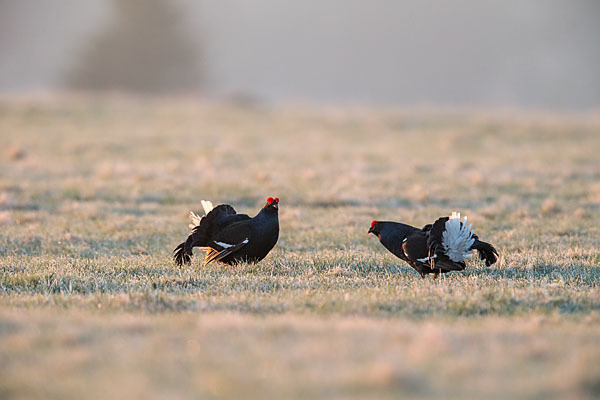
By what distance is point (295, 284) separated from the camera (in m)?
8.72

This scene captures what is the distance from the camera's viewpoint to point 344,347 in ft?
18.0

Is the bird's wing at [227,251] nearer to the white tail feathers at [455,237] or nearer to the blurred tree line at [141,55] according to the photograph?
the white tail feathers at [455,237]

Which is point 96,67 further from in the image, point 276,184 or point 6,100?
point 276,184

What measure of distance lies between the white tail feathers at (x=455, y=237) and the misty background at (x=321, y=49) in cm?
4823

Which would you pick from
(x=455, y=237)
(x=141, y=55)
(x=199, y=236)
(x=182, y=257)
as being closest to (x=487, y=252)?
(x=455, y=237)

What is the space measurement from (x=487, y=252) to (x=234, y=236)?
144 inches

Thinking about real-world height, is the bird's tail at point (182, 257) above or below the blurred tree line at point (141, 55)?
below

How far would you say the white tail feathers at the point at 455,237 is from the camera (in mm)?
8922

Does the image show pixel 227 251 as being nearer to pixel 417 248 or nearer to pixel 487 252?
pixel 417 248

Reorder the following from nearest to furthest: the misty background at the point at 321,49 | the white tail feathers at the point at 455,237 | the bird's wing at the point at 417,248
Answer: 1. the white tail feathers at the point at 455,237
2. the bird's wing at the point at 417,248
3. the misty background at the point at 321,49

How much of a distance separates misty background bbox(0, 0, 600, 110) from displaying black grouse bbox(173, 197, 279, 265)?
4677cm

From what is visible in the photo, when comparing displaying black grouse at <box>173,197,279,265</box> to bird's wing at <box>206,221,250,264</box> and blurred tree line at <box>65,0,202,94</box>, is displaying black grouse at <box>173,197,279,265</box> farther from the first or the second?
blurred tree line at <box>65,0,202,94</box>

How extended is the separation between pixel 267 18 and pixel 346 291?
12880 cm

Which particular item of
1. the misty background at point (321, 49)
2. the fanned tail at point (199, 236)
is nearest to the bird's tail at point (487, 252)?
the fanned tail at point (199, 236)
